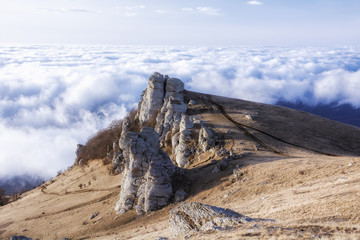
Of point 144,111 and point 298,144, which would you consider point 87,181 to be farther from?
point 298,144

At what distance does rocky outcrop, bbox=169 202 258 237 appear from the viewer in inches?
396

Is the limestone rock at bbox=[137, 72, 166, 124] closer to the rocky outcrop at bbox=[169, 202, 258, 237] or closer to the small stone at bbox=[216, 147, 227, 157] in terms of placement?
the small stone at bbox=[216, 147, 227, 157]

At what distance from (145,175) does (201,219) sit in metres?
9.86

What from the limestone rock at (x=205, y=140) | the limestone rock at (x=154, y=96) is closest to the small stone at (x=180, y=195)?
the limestone rock at (x=205, y=140)

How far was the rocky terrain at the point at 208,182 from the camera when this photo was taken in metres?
10.4

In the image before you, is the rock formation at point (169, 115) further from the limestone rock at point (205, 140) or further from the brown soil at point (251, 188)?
the brown soil at point (251, 188)

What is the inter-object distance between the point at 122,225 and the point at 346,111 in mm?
195153

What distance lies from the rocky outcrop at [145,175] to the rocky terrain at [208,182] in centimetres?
8

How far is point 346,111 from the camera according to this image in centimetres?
17350

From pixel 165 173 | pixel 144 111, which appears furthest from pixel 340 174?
pixel 144 111

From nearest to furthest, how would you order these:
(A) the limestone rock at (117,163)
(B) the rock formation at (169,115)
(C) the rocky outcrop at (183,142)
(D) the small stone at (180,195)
→ (D) the small stone at (180,195) < (C) the rocky outcrop at (183,142) < (B) the rock formation at (169,115) < (A) the limestone rock at (117,163)

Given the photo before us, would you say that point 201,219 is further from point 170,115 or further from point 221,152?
point 170,115

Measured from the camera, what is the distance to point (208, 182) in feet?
63.0

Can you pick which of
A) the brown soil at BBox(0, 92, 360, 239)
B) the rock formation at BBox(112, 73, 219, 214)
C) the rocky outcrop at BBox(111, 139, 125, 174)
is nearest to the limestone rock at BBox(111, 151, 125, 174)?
the rocky outcrop at BBox(111, 139, 125, 174)
